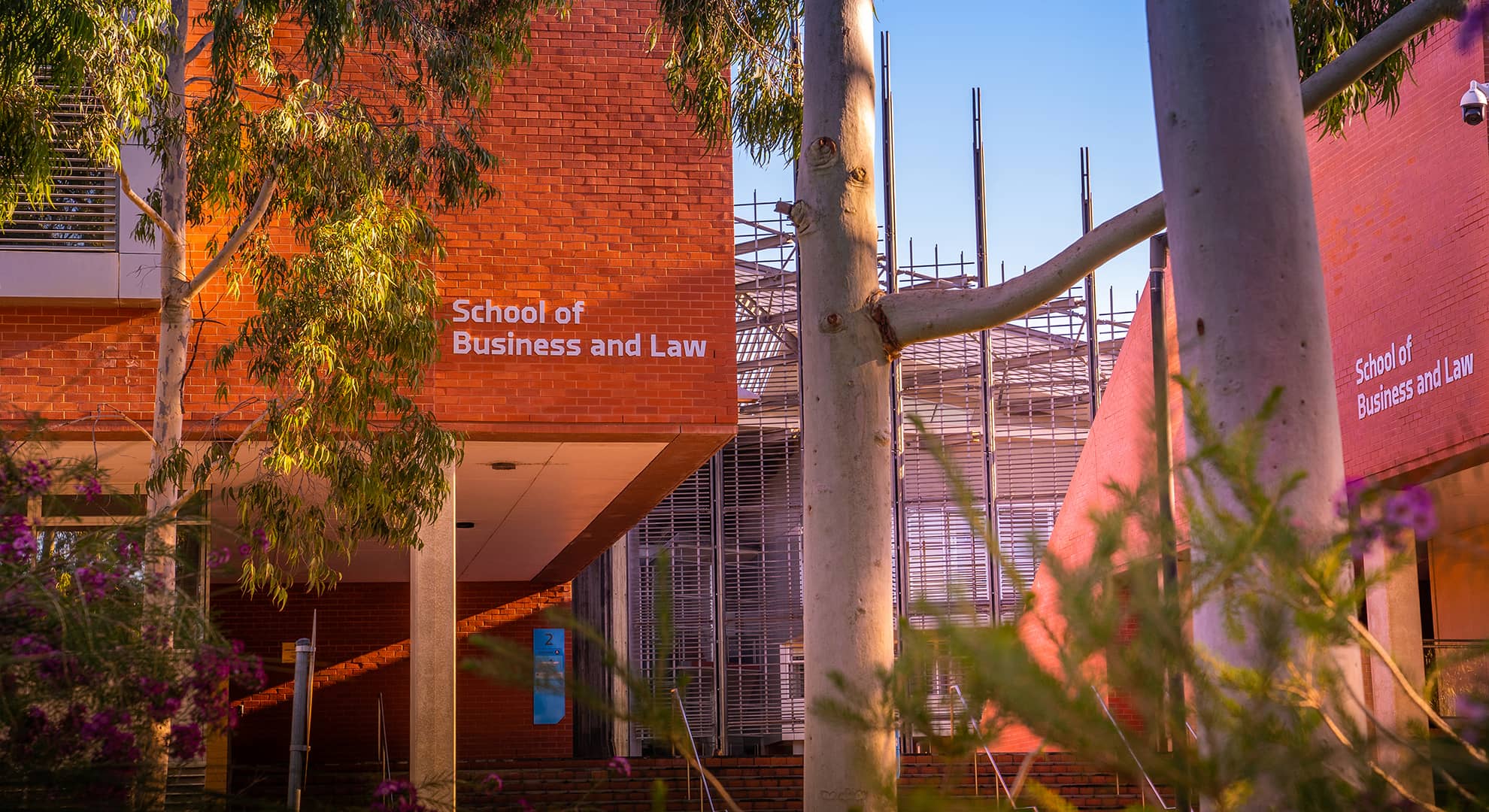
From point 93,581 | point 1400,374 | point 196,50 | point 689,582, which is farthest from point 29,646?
point 689,582

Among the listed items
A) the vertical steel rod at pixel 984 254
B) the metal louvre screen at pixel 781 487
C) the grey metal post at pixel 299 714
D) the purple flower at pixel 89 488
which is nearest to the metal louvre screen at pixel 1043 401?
the metal louvre screen at pixel 781 487

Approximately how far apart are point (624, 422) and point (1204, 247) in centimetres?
778

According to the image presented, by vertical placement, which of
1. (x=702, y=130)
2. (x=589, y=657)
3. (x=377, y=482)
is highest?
(x=702, y=130)

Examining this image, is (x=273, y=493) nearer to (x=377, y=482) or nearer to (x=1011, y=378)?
(x=377, y=482)

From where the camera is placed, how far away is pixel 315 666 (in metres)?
20.4

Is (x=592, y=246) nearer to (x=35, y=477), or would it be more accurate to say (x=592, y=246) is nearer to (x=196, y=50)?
(x=196, y=50)

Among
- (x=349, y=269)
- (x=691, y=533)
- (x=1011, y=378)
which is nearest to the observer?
(x=349, y=269)

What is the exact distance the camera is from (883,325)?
605 centimetres

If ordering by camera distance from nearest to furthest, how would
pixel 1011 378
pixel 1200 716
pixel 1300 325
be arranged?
pixel 1200 716, pixel 1300 325, pixel 1011 378

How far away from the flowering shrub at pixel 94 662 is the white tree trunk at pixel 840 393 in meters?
2.14

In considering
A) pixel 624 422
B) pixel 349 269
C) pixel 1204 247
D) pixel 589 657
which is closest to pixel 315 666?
pixel 589 657

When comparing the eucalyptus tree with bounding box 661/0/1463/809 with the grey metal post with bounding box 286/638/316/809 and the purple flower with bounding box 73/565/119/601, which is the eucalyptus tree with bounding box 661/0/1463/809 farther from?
the grey metal post with bounding box 286/638/316/809

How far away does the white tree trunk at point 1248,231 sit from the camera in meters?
3.18

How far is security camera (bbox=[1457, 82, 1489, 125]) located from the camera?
10469 millimetres
